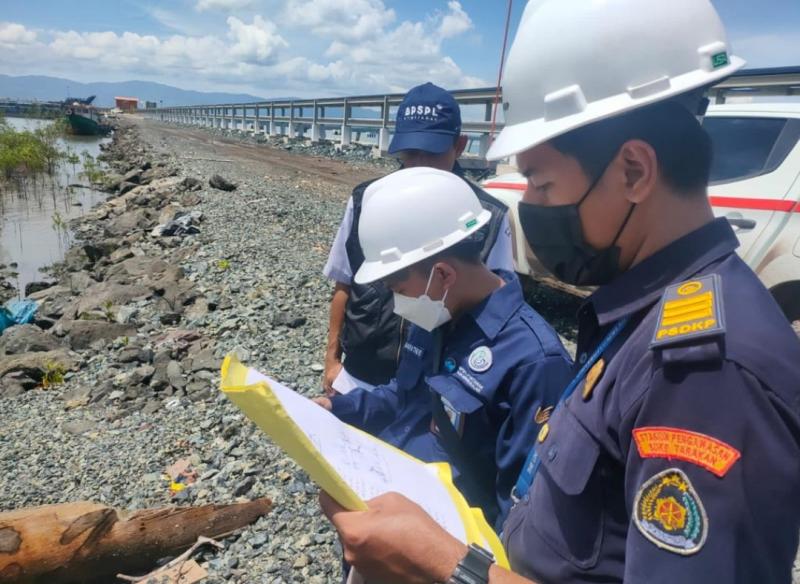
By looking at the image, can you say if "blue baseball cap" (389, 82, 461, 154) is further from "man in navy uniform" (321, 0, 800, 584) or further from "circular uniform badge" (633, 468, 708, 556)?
"circular uniform badge" (633, 468, 708, 556)

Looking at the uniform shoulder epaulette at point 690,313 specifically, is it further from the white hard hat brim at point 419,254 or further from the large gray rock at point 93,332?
the large gray rock at point 93,332

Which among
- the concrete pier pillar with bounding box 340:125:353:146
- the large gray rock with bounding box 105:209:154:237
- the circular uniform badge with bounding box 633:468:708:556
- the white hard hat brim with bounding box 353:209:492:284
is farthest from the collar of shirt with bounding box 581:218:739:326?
the concrete pier pillar with bounding box 340:125:353:146

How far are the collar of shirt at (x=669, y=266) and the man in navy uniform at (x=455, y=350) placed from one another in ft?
2.04

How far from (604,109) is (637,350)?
51 centimetres

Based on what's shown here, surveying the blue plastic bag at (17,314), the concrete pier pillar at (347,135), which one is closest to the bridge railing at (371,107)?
the concrete pier pillar at (347,135)

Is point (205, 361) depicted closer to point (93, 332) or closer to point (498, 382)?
point (93, 332)

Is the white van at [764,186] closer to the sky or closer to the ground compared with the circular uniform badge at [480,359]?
closer to the sky

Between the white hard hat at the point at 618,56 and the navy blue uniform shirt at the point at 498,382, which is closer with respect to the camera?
the white hard hat at the point at 618,56

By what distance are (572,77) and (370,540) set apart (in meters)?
1.09

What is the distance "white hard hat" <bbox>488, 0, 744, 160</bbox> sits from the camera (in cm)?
120

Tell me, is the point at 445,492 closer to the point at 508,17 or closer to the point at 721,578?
the point at 721,578

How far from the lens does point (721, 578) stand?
813 mm

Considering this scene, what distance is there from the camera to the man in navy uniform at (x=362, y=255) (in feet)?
9.56

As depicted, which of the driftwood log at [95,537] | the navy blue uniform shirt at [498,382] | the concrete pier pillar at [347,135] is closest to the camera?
the navy blue uniform shirt at [498,382]
